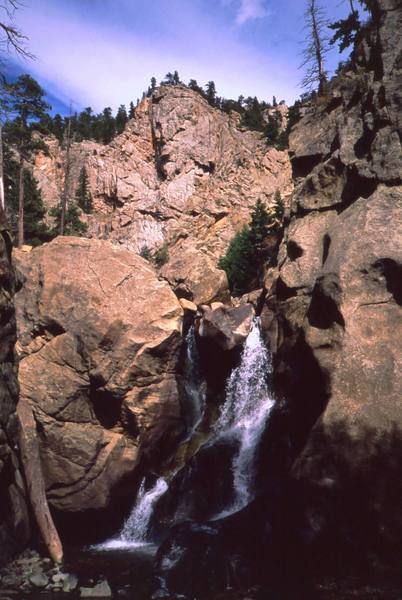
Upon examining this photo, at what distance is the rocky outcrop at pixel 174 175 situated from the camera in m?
52.8

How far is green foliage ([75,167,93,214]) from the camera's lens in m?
63.3

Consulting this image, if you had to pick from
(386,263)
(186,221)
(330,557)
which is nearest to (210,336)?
(386,263)

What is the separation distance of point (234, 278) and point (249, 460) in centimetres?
2035

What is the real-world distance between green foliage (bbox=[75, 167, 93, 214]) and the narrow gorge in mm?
42747

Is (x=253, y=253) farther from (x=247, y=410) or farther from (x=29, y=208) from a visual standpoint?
(x=29, y=208)

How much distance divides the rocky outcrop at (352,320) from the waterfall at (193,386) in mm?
4218

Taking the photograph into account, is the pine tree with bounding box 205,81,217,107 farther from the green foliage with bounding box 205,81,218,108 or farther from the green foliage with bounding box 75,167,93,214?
the green foliage with bounding box 75,167,93,214

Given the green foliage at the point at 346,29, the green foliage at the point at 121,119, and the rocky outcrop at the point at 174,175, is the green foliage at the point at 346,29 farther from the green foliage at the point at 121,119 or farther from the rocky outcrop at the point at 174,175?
the green foliage at the point at 121,119

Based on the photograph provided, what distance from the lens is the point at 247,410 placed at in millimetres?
17469

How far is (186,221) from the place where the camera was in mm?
54562

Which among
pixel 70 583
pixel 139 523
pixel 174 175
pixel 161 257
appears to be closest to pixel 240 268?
pixel 161 257

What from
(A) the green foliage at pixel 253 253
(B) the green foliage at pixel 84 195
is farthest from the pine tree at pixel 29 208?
(B) the green foliage at pixel 84 195

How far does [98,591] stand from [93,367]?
778 centimetres

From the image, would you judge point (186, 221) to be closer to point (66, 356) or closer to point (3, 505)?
point (66, 356)
